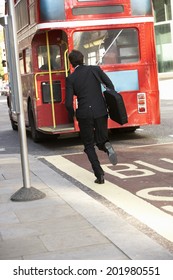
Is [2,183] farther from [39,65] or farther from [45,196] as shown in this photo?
[39,65]

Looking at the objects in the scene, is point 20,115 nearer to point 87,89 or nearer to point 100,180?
point 87,89

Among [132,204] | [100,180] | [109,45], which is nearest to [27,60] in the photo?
[109,45]

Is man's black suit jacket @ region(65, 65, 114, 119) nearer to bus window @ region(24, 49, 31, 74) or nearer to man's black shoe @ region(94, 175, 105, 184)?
man's black shoe @ region(94, 175, 105, 184)

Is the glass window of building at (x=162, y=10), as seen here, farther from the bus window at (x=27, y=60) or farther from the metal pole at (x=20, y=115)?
the metal pole at (x=20, y=115)

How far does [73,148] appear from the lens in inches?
504

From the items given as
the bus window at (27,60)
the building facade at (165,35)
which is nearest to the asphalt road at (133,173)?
the bus window at (27,60)

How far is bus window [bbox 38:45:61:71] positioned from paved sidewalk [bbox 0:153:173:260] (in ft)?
18.5

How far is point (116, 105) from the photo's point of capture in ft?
25.3

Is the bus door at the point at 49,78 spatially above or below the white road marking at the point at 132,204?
above

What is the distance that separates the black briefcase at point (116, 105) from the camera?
770 centimetres

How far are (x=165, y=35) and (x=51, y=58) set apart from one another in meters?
39.9

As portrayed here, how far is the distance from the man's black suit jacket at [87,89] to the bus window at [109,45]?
184 inches

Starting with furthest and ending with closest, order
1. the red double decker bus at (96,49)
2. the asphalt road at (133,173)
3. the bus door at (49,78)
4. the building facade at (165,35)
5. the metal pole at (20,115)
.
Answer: the building facade at (165,35)
the bus door at (49,78)
the red double decker bus at (96,49)
the metal pole at (20,115)
the asphalt road at (133,173)

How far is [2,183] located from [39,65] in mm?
5124
